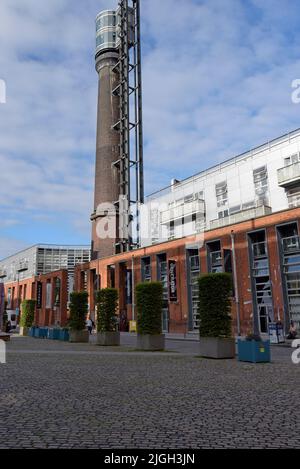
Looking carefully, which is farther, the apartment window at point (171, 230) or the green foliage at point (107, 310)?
the apartment window at point (171, 230)

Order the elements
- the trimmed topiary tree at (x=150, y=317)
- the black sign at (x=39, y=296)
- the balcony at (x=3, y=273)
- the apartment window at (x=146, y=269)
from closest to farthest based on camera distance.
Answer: the trimmed topiary tree at (x=150, y=317) < the apartment window at (x=146, y=269) < the black sign at (x=39, y=296) < the balcony at (x=3, y=273)

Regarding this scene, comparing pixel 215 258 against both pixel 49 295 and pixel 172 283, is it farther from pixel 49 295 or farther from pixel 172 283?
pixel 49 295

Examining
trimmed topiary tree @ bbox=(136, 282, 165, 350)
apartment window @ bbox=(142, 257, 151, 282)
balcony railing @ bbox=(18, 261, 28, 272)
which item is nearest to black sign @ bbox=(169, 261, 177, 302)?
apartment window @ bbox=(142, 257, 151, 282)

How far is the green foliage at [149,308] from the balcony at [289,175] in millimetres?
20516

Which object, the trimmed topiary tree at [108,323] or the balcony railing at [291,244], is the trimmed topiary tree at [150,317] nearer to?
the trimmed topiary tree at [108,323]

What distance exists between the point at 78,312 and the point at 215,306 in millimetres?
14848

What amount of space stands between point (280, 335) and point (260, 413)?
20.6 metres

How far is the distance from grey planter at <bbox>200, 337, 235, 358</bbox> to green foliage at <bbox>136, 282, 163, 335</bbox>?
476cm

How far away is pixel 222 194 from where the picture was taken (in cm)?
4825

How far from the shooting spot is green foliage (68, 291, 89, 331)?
29.9m

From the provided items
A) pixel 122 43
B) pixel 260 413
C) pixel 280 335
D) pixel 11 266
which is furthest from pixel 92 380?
pixel 11 266

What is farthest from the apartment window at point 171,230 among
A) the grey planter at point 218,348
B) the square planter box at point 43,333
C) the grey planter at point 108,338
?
the grey planter at point 218,348

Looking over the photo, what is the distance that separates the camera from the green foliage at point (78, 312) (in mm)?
29906

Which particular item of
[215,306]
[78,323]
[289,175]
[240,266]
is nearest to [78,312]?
[78,323]
